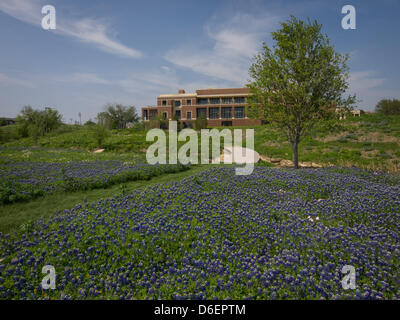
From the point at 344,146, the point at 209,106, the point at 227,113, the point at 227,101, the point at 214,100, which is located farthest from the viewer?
the point at 214,100

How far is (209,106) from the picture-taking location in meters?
69.6

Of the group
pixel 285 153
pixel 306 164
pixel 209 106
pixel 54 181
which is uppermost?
pixel 209 106

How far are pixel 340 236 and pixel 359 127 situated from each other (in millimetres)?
29356

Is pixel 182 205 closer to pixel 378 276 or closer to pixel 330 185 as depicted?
pixel 378 276

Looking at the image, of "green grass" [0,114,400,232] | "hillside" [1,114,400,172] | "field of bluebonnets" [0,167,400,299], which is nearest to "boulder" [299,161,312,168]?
"hillside" [1,114,400,172]

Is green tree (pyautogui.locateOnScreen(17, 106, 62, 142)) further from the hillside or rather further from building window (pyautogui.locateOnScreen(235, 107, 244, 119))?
building window (pyautogui.locateOnScreen(235, 107, 244, 119))

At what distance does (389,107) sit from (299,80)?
56.9 m

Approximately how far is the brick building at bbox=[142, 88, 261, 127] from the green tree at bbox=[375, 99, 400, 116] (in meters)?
31.5

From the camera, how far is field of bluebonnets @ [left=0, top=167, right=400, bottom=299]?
3.21m

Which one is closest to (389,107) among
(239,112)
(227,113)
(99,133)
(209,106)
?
(239,112)

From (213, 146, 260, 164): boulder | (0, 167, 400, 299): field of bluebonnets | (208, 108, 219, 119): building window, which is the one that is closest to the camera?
(0, 167, 400, 299): field of bluebonnets

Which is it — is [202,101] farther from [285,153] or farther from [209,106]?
[285,153]

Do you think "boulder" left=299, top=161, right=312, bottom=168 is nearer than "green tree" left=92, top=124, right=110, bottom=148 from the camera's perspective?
Yes
